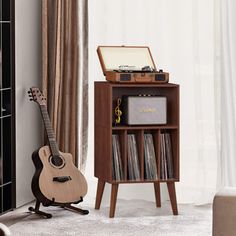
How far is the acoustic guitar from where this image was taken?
5.35m

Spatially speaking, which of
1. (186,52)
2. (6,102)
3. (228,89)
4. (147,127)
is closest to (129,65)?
(147,127)

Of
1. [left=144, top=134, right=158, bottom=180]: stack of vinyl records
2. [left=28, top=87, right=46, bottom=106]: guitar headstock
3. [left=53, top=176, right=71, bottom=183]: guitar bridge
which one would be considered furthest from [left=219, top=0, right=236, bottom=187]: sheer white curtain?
[left=28, top=87, right=46, bottom=106]: guitar headstock

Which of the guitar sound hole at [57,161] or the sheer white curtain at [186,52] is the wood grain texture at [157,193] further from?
the guitar sound hole at [57,161]

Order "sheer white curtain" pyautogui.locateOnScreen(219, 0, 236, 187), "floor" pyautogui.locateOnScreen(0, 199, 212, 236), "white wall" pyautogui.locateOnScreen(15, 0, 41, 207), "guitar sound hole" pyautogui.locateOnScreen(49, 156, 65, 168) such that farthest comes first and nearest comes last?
"sheer white curtain" pyautogui.locateOnScreen(219, 0, 236, 187), "white wall" pyautogui.locateOnScreen(15, 0, 41, 207), "guitar sound hole" pyautogui.locateOnScreen(49, 156, 65, 168), "floor" pyautogui.locateOnScreen(0, 199, 212, 236)

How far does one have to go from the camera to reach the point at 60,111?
5980mm

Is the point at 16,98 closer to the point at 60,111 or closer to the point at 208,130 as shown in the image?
the point at 60,111

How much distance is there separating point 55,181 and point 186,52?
152 cm

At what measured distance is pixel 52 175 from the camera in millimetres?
5398

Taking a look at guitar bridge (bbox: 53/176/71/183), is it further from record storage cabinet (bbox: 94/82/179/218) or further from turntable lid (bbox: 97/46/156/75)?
turntable lid (bbox: 97/46/156/75)

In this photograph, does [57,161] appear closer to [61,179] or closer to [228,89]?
[61,179]

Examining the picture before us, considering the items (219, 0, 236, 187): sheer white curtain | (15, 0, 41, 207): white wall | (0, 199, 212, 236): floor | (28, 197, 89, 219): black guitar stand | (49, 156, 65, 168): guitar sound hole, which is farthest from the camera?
(219, 0, 236, 187): sheer white curtain

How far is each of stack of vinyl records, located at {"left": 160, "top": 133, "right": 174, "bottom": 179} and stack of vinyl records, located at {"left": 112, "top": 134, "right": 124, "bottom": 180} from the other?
318 millimetres

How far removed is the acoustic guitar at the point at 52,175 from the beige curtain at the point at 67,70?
0.39 m

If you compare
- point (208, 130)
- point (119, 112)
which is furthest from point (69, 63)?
point (208, 130)
